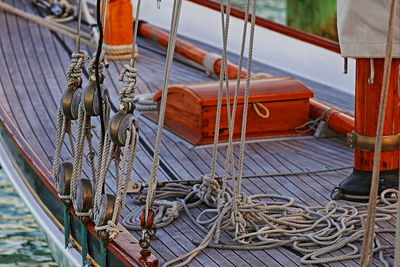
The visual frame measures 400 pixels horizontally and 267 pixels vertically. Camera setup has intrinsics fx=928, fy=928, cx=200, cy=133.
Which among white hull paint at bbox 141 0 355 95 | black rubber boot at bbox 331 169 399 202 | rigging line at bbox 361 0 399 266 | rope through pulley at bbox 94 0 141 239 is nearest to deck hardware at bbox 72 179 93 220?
rope through pulley at bbox 94 0 141 239

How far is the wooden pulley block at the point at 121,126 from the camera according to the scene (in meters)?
2.75

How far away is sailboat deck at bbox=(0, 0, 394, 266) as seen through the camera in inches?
116

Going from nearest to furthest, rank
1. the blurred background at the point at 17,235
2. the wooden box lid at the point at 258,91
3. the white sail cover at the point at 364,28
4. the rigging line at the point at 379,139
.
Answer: the rigging line at the point at 379,139 → the white sail cover at the point at 364,28 → the wooden box lid at the point at 258,91 → the blurred background at the point at 17,235

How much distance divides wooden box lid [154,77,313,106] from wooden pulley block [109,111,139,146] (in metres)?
1.21

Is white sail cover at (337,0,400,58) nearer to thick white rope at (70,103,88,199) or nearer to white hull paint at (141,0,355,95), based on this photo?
thick white rope at (70,103,88,199)

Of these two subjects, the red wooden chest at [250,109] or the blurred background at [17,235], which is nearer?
the red wooden chest at [250,109]

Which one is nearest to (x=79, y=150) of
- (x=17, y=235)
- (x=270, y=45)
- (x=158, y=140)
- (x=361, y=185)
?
(x=158, y=140)

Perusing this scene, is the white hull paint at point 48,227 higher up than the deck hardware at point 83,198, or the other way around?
the deck hardware at point 83,198

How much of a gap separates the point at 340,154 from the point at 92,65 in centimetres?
140

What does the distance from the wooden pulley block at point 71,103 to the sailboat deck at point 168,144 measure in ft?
1.31

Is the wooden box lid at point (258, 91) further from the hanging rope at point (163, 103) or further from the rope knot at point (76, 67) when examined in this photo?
the hanging rope at point (163, 103)

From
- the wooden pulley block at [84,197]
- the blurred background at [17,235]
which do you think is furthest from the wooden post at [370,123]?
the blurred background at [17,235]

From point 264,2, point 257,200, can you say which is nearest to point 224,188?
point 257,200

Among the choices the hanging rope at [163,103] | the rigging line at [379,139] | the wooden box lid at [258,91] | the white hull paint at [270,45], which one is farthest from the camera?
the white hull paint at [270,45]
